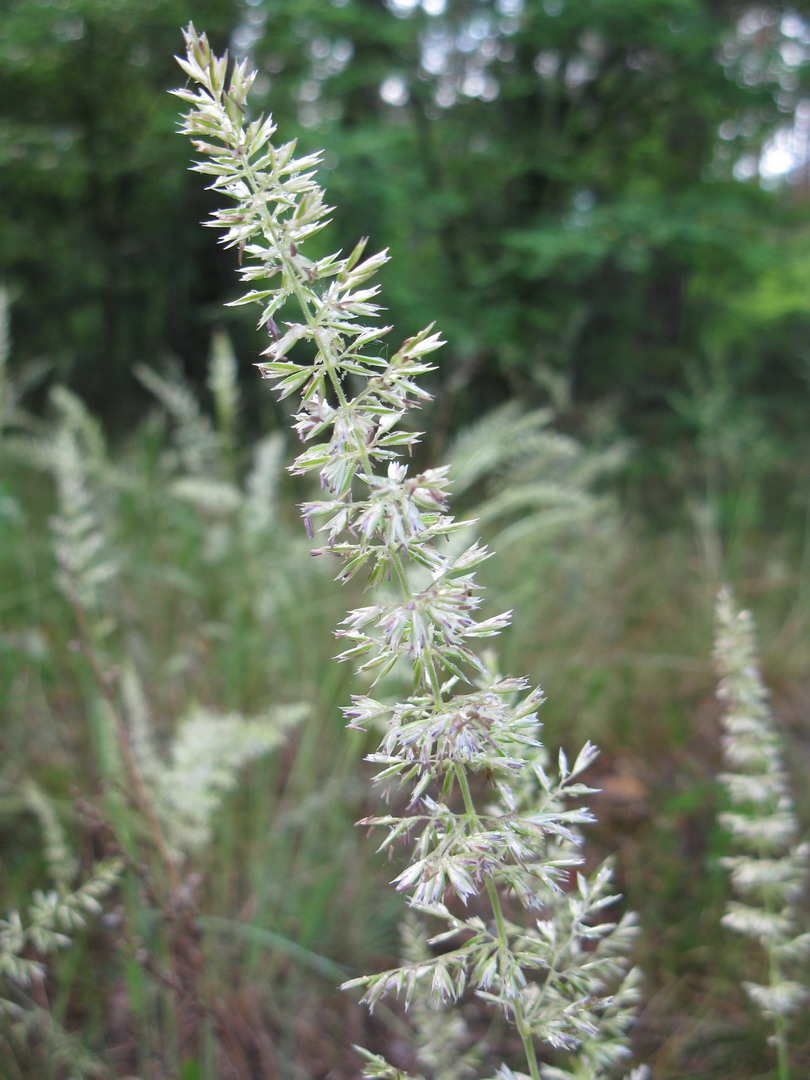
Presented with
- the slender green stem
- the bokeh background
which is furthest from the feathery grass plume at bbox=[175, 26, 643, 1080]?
the bokeh background

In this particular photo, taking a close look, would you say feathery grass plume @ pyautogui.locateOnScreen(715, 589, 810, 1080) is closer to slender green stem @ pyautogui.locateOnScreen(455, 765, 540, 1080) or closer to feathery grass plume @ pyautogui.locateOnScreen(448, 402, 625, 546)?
slender green stem @ pyautogui.locateOnScreen(455, 765, 540, 1080)

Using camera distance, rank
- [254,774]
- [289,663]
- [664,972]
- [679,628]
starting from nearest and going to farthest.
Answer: [664,972] < [254,774] < [289,663] < [679,628]

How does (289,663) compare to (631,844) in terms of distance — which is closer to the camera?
(631,844)

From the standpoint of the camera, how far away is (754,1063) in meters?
2.05

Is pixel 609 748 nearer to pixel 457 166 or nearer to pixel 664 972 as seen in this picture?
pixel 664 972

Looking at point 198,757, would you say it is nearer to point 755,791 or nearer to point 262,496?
point 262,496

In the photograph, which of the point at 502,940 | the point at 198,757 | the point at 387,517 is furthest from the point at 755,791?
the point at 198,757

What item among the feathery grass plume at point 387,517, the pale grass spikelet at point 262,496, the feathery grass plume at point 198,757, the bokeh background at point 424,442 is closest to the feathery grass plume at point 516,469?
the bokeh background at point 424,442

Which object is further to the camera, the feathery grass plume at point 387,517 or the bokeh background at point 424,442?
the bokeh background at point 424,442

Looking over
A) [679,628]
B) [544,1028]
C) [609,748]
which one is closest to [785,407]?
[679,628]

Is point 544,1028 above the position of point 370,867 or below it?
above

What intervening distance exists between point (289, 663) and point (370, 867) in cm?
81

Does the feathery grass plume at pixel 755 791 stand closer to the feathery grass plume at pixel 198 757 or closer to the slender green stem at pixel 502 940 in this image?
the slender green stem at pixel 502 940

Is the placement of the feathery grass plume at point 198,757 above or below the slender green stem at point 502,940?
below
